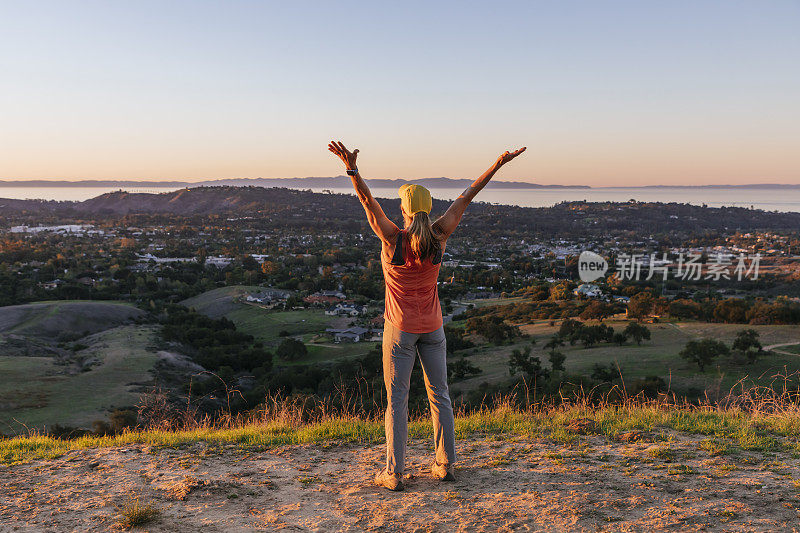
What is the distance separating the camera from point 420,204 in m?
3.29

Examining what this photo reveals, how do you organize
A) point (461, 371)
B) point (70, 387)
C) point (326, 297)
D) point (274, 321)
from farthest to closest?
point (326, 297) < point (274, 321) < point (461, 371) < point (70, 387)

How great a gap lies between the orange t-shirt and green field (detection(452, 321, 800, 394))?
15624mm

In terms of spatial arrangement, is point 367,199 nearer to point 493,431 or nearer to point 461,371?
point 493,431

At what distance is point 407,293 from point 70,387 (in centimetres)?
2602

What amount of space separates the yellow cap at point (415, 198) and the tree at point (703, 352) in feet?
75.6

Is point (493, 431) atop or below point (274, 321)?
atop

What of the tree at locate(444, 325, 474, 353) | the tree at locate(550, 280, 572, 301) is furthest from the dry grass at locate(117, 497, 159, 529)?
the tree at locate(550, 280, 572, 301)

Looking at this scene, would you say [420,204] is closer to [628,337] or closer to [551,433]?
[551,433]

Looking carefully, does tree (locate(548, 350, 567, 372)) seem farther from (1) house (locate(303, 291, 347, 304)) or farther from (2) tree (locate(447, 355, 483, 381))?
(1) house (locate(303, 291, 347, 304))

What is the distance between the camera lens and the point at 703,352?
22.2 meters

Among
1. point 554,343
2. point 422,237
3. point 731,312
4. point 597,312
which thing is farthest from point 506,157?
point 731,312

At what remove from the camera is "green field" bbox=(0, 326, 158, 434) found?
758 inches

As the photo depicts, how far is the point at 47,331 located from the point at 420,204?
47.1m

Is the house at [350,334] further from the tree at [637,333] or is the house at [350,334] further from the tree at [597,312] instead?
the tree at [637,333]
